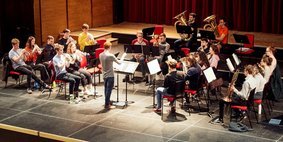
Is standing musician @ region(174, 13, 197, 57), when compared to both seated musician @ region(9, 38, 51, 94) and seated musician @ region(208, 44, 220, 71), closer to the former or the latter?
seated musician @ region(208, 44, 220, 71)

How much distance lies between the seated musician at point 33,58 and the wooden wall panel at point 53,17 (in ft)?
13.3

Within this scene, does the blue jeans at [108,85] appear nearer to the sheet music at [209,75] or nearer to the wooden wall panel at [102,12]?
the sheet music at [209,75]

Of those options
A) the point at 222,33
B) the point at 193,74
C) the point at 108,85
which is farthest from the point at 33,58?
the point at 222,33

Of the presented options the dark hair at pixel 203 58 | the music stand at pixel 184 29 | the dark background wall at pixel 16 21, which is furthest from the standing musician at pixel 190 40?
the dark background wall at pixel 16 21

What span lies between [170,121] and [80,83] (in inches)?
130

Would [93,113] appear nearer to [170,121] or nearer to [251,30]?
[170,121]

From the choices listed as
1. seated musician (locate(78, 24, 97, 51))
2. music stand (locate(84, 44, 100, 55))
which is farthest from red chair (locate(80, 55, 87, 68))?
seated musician (locate(78, 24, 97, 51))

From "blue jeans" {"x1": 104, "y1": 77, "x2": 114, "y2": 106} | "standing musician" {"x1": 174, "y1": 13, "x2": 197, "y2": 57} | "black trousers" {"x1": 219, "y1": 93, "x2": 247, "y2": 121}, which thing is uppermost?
"standing musician" {"x1": 174, "y1": 13, "x2": 197, "y2": 57}

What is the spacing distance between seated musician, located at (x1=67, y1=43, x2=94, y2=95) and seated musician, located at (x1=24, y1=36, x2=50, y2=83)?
3.61 feet

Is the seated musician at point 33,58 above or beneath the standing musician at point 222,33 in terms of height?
beneath

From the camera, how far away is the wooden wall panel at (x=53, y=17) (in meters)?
18.0

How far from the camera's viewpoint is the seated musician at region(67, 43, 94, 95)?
13.1 m

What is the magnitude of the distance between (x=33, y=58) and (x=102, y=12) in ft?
22.4

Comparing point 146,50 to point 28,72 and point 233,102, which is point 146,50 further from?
point 233,102
